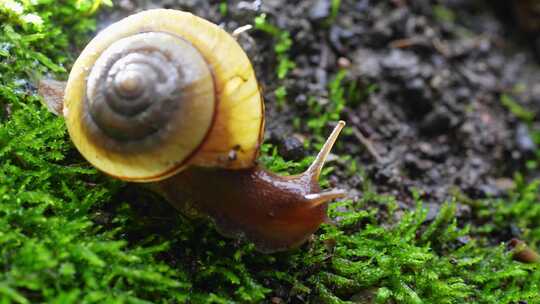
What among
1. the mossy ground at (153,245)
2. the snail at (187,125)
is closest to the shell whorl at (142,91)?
the snail at (187,125)

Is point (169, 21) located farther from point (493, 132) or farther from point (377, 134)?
point (493, 132)

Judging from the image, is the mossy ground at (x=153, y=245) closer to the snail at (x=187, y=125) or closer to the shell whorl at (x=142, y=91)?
the snail at (x=187, y=125)

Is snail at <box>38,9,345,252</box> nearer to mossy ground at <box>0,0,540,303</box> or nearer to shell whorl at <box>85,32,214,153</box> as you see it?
shell whorl at <box>85,32,214,153</box>

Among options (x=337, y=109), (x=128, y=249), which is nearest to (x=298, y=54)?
(x=337, y=109)

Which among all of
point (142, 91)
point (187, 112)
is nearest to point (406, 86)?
point (187, 112)

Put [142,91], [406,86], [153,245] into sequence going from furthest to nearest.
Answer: [406,86] → [153,245] → [142,91]

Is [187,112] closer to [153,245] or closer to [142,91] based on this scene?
[142,91]

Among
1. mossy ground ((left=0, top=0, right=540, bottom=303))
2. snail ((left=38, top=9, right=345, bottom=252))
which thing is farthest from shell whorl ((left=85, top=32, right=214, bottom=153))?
mossy ground ((left=0, top=0, right=540, bottom=303))

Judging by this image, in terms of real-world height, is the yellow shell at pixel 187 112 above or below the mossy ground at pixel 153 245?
above
